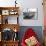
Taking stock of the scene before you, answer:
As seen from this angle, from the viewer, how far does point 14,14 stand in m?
4.97

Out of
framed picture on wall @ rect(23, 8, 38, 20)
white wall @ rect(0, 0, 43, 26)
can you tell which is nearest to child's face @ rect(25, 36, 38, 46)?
white wall @ rect(0, 0, 43, 26)

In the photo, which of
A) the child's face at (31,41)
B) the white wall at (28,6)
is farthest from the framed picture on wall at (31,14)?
the child's face at (31,41)

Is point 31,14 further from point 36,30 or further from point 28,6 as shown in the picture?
point 36,30

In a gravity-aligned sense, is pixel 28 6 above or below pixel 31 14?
above

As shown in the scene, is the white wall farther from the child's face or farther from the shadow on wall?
the child's face

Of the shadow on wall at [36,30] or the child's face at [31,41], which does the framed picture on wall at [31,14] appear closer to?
the shadow on wall at [36,30]

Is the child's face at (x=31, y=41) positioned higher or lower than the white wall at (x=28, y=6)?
lower

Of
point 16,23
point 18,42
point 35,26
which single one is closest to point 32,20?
point 35,26

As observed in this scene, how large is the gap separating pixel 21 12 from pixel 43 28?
34.2 inches

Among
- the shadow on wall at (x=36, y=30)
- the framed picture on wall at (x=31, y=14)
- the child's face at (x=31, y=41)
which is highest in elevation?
the framed picture on wall at (x=31, y=14)

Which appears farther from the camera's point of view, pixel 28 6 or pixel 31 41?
pixel 28 6

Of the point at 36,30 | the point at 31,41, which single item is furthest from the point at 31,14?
the point at 31,41

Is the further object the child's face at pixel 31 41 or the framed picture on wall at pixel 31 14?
the framed picture on wall at pixel 31 14

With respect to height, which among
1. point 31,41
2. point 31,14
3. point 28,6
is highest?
point 28,6
